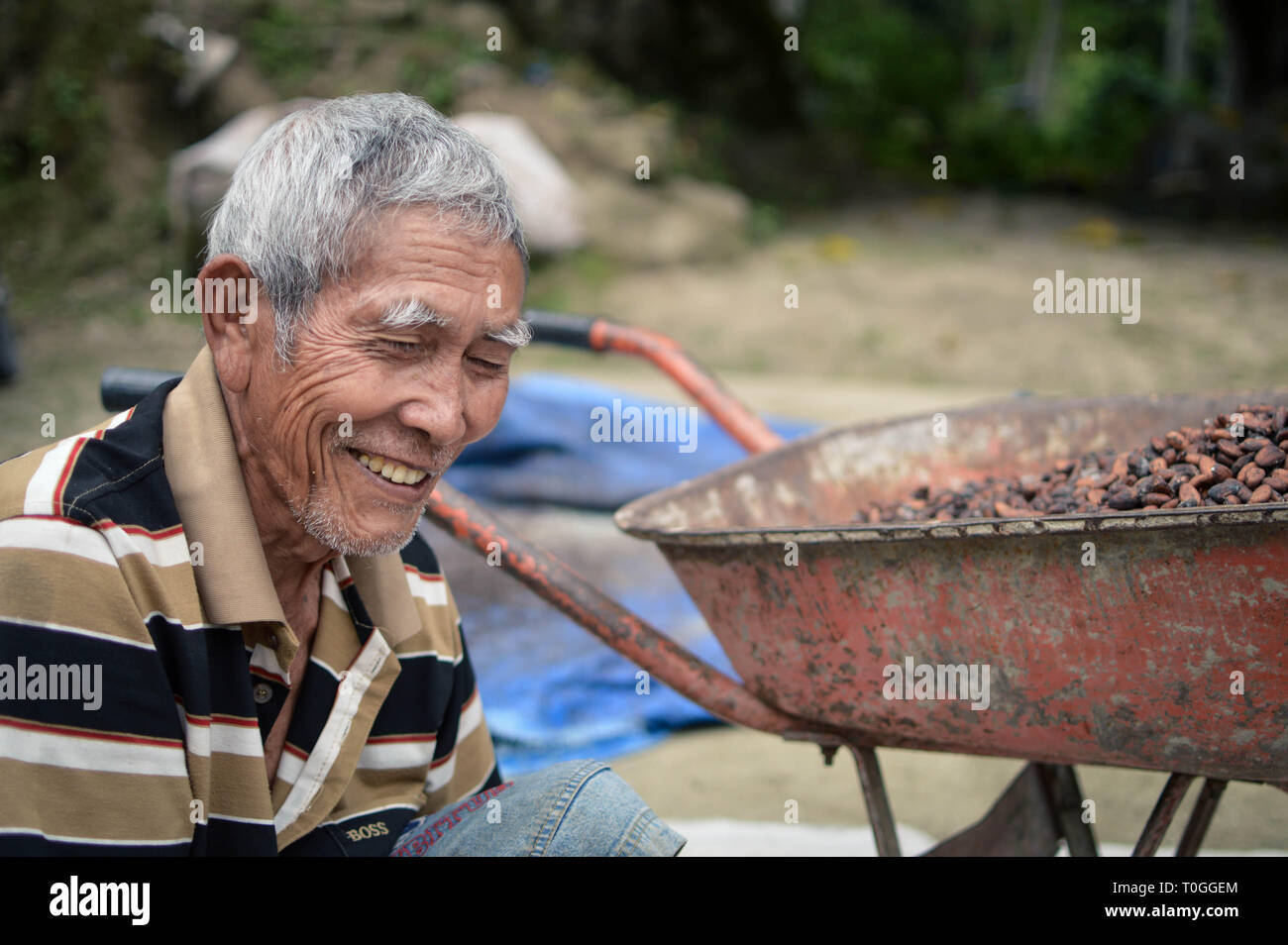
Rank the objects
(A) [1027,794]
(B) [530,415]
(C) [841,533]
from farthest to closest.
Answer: (B) [530,415]
(A) [1027,794]
(C) [841,533]

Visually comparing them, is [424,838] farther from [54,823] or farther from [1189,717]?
[1189,717]

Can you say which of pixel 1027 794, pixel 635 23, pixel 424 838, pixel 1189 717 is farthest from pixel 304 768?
pixel 635 23

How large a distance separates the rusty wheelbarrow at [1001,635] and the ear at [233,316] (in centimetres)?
51

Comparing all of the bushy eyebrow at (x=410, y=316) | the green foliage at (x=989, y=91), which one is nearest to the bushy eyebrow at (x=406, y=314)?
the bushy eyebrow at (x=410, y=316)

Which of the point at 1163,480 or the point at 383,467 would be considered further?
the point at 1163,480

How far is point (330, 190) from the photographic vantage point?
117cm

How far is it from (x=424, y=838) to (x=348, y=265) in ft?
2.55

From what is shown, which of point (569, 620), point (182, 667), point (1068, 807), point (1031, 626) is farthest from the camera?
point (569, 620)

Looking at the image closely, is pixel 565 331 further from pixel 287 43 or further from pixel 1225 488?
pixel 287 43

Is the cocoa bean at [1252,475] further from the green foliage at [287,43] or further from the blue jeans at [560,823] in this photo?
the green foliage at [287,43]

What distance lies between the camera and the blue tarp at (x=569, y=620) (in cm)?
316

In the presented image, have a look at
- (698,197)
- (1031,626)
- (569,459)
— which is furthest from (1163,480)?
(698,197)

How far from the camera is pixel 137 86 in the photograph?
8289 millimetres

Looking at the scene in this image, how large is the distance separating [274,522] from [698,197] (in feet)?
25.4
